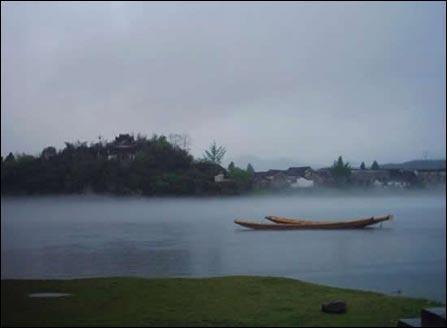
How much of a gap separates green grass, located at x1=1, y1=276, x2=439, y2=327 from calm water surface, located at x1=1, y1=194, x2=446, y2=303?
114 millimetres

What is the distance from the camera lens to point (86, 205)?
5.21 metres

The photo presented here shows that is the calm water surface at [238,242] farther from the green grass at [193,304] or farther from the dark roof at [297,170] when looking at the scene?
the dark roof at [297,170]

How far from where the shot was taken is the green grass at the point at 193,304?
174 inches

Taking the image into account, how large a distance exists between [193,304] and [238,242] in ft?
2.97

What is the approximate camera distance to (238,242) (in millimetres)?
5547

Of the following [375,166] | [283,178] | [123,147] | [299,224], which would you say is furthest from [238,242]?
[375,166]

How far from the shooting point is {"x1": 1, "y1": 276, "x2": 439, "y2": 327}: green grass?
443cm

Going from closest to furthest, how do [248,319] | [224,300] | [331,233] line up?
[248,319], [224,300], [331,233]

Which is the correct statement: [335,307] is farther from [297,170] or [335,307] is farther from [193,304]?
[297,170]

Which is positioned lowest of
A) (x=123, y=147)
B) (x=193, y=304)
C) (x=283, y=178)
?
(x=193, y=304)

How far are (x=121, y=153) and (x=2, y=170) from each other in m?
1.11

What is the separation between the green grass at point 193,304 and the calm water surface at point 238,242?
114mm

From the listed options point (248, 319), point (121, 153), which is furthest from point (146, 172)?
point (248, 319)

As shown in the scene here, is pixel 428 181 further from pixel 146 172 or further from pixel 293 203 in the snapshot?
pixel 146 172
